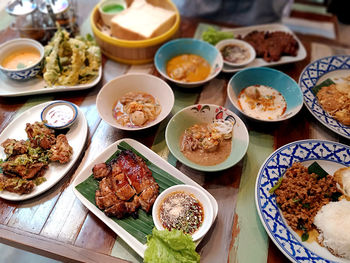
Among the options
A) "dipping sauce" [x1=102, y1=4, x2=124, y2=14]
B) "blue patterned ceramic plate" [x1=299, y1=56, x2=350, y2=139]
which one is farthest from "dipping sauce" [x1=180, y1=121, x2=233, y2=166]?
"dipping sauce" [x1=102, y1=4, x2=124, y2=14]

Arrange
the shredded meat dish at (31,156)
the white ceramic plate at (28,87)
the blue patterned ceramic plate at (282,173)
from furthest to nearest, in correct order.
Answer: the white ceramic plate at (28,87)
the shredded meat dish at (31,156)
the blue patterned ceramic plate at (282,173)

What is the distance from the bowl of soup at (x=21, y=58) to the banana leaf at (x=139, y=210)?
55.2 inches

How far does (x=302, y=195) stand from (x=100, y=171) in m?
1.60

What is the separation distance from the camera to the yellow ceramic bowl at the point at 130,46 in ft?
10.5

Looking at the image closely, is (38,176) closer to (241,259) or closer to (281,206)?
(241,259)

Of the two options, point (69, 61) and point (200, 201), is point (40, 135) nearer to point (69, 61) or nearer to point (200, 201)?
point (69, 61)

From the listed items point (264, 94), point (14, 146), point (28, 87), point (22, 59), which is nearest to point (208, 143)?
point (264, 94)

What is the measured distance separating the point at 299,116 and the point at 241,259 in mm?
1641

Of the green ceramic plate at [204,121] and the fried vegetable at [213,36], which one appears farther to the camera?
the fried vegetable at [213,36]

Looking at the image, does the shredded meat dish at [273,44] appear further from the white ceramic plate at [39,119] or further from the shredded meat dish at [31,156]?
the shredded meat dish at [31,156]

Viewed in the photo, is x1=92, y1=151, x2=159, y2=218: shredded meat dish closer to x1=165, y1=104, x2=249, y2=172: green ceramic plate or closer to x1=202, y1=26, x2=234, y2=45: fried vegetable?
x1=165, y1=104, x2=249, y2=172: green ceramic plate

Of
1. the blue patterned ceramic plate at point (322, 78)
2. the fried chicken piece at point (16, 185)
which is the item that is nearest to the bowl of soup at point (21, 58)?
the fried chicken piece at point (16, 185)

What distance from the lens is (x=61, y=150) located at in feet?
7.75

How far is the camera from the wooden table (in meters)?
2.00
